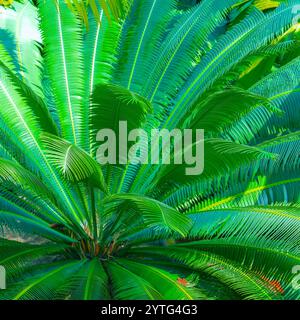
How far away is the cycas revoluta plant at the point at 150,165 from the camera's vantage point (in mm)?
4074

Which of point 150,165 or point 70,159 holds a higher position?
point 150,165

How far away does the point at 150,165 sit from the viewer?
17.1 feet

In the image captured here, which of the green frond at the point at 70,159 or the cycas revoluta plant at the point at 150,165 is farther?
the cycas revoluta plant at the point at 150,165

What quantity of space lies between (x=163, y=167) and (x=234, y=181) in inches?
24.8

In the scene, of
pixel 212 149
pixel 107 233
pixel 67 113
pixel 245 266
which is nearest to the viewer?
pixel 212 149

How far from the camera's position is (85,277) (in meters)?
4.14

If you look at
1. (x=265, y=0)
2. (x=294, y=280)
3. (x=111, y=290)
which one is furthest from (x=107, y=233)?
(x=265, y=0)

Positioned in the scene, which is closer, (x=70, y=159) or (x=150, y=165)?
(x=70, y=159)

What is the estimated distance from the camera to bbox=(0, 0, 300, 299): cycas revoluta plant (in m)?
4.07

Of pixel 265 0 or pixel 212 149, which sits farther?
pixel 265 0

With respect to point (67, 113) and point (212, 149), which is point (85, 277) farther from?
point (67, 113)

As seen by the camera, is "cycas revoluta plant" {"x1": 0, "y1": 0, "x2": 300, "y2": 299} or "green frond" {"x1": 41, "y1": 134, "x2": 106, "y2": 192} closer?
"green frond" {"x1": 41, "y1": 134, "x2": 106, "y2": 192}
